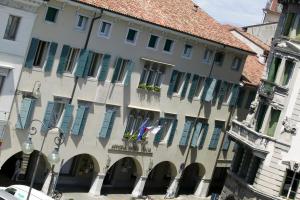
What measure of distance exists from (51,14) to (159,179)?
22758 mm

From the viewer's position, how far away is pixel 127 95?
48.3m

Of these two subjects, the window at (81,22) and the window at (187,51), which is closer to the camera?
the window at (81,22)

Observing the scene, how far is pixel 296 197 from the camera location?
155 feet

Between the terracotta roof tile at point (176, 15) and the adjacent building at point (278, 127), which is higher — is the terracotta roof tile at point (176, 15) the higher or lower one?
the higher one

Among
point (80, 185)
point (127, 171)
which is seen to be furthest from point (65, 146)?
point (127, 171)

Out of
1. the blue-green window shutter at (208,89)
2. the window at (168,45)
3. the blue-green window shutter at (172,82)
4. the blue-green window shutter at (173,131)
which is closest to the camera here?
the window at (168,45)

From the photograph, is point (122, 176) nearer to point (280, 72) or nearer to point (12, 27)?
point (280, 72)

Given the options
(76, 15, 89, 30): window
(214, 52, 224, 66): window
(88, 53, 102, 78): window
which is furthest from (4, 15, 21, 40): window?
(214, 52, 224, 66): window

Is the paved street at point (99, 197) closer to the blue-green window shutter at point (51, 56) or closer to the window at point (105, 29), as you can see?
the blue-green window shutter at point (51, 56)

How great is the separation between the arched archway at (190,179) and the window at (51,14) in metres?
23.2

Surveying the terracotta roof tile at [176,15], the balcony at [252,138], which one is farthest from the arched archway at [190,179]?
the terracotta roof tile at [176,15]

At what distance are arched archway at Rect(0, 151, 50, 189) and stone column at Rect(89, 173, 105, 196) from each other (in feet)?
12.1

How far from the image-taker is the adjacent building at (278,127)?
47.3 meters

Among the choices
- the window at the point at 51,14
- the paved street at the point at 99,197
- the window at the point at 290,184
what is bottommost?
the paved street at the point at 99,197
